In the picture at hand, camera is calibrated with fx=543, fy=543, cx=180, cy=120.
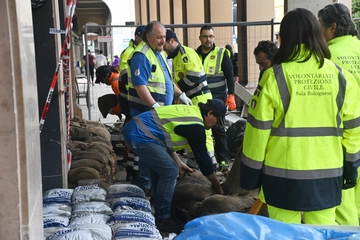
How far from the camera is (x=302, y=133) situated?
3.07 m

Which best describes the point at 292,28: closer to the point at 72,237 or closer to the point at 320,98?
the point at 320,98

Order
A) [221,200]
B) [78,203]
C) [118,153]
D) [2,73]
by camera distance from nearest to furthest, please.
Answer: [2,73] → [78,203] → [221,200] → [118,153]

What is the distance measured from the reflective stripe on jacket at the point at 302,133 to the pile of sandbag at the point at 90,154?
107 inches

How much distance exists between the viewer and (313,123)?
308 centimetres

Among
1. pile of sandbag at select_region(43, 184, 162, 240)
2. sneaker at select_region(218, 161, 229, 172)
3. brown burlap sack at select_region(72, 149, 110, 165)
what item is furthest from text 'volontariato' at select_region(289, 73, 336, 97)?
sneaker at select_region(218, 161, 229, 172)

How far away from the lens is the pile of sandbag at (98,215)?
3258mm

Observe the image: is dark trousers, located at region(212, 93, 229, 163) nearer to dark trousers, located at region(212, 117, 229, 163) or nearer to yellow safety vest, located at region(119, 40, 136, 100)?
dark trousers, located at region(212, 117, 229, 163)

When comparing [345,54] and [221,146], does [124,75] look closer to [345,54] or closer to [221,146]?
[221,146]

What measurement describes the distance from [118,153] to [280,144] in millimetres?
5753

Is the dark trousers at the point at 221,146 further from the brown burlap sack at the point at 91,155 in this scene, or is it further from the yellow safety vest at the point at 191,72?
the brown burlap sack at the point at 91,155

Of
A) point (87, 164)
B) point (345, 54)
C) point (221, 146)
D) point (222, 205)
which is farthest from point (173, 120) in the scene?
point (221, 146)

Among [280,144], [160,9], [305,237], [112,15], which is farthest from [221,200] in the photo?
[112,15]

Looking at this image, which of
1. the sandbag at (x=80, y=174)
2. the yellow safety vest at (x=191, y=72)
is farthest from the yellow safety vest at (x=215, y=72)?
the sandbag at (x=80, y=174)

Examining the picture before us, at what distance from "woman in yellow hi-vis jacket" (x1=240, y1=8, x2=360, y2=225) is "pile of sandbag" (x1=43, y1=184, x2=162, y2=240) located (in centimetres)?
80
